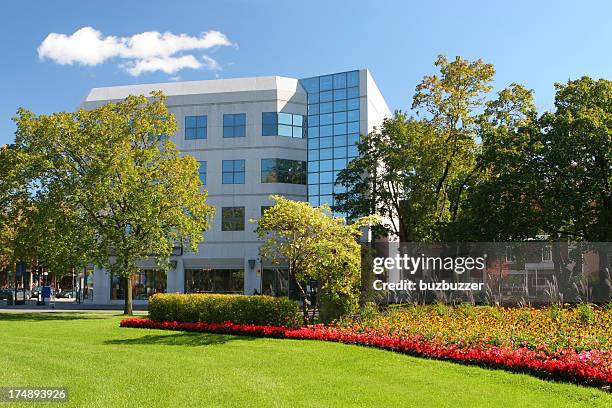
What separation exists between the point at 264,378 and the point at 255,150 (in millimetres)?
33606

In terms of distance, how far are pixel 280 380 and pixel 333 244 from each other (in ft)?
23.9

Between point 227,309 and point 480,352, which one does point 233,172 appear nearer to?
point 227,309

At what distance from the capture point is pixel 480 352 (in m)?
12.3

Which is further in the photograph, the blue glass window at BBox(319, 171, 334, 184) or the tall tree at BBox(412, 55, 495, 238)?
the blue glass window at BBox(319, 171, 334, 184)

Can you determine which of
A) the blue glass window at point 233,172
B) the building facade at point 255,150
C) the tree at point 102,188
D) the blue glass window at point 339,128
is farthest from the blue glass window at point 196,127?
the tree at point 102,188

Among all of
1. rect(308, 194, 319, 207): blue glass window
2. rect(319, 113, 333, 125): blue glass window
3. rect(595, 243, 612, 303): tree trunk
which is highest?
rect(319, 113, 333, 125): blue glass window

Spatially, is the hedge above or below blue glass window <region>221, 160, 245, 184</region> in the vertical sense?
below

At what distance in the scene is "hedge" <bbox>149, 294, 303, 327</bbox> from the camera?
18328 millimetres

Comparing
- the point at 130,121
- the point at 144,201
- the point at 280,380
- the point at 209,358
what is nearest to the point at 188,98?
the point at 130,121

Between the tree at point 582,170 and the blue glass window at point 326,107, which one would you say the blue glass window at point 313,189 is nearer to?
the blue glass window at point 326,107

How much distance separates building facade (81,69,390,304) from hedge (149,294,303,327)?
2096 cm

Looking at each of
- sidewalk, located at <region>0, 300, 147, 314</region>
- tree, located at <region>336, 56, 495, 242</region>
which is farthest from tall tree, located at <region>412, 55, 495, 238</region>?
sidewalk, located at <region>0, 300, 147, 314</region>

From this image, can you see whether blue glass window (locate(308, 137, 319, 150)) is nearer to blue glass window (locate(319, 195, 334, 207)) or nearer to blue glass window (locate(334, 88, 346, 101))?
blue glass window (locate(334, 88, 346, 101))

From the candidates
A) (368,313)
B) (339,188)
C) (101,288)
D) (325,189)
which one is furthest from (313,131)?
(368,313)
